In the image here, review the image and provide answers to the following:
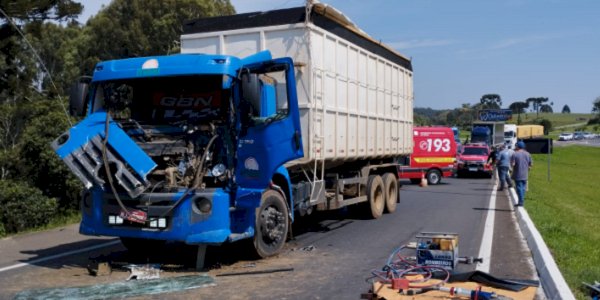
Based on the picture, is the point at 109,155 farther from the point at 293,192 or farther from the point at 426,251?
the point at 426,251

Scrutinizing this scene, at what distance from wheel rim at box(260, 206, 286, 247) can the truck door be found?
1.69 feet

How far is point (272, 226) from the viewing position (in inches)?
349

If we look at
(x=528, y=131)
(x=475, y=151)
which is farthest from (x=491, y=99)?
(x=475, y=151)

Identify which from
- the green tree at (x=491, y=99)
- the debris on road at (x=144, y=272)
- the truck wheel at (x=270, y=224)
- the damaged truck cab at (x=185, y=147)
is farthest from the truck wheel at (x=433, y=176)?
the green tree at (x=491, y=99)

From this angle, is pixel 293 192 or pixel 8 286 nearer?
pixel 8 286

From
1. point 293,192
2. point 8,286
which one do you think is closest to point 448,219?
point 293,192

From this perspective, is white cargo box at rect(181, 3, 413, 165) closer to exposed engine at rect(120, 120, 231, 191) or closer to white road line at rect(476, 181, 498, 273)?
exposed engine at rect(120, 120, 231, 191)

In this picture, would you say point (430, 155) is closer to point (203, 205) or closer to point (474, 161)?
point (474, 161)

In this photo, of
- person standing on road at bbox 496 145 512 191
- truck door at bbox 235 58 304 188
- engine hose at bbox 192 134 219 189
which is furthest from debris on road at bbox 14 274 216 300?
person standing on road at bbox 496 145 512 191

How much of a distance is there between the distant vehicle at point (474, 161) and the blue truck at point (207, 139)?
22.9 metres

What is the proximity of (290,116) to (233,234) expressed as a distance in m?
1.87

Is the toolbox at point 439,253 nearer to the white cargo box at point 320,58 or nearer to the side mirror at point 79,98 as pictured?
the white cargo box at point 320,58

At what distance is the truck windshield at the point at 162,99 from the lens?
8.69 m

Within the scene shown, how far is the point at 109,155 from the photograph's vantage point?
7.84 metres
